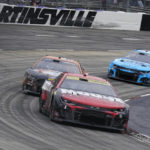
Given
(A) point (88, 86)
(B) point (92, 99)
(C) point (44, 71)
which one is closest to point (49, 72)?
(C) point (44, 71)

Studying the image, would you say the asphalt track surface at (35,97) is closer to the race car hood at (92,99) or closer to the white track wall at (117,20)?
A: the race car hood at (92,99)

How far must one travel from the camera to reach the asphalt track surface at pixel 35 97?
911cm

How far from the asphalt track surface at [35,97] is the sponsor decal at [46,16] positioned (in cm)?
71

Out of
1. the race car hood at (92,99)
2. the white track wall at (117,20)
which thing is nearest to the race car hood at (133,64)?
the race car hood at (92,99)

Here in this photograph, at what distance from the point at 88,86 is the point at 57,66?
4.06m

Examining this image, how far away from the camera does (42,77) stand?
1457cm

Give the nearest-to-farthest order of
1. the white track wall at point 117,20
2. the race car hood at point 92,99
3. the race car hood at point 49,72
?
the race car hood at point 92,99 < the race car hood at point 49,72 < the white track wall at point 117,20

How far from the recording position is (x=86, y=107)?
10.4 m

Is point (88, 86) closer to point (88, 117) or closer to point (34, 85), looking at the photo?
point (88, 117)

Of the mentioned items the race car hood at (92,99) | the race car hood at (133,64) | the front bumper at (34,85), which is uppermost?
the race car hood at (92,99)

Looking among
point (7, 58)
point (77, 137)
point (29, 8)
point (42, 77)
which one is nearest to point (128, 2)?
point (29, 8)

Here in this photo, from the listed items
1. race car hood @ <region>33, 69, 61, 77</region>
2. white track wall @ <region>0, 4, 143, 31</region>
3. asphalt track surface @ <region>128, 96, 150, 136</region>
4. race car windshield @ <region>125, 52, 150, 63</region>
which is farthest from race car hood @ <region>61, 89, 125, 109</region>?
white track wall @ <region>0, 4, 143, 31</region>

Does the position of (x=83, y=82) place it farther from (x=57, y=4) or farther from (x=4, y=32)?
(x=57, y=4)

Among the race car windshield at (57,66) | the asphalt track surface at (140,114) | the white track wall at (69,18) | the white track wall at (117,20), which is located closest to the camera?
the asphalt track surface at (140,114)
